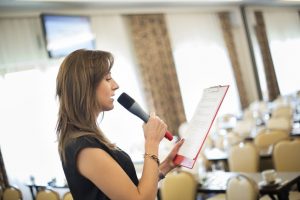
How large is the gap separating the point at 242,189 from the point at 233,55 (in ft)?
27.1

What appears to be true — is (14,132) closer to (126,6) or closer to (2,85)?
(2,85)

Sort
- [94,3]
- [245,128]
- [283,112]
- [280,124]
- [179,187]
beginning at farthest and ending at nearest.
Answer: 1. [283,112]
2. [94,3]
3. [245,128]
4. [280,124]
5. [179,187]

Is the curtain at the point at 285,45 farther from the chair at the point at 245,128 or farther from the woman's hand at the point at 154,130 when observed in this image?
the woman's hand at the point at 154,130

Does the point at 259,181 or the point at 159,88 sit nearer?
the point at 259,181

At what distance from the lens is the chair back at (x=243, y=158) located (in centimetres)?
475

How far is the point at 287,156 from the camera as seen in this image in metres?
4.44

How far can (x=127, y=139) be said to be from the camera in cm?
769

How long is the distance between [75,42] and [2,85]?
58.6 inches

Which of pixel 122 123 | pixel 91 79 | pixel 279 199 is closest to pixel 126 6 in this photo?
pixel 122 123

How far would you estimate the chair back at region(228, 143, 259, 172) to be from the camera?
4.75m

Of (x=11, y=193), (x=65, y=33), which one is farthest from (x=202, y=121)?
(x=65, y=33)

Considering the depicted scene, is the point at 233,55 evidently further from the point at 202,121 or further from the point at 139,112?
the point at 139,112

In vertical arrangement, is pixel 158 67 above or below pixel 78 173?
above

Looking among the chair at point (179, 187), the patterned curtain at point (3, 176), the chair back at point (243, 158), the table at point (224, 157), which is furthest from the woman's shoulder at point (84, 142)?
the patterned curtain at point (3, 176)
